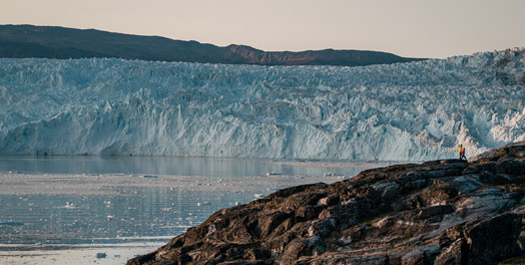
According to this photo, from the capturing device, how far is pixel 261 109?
40.5m

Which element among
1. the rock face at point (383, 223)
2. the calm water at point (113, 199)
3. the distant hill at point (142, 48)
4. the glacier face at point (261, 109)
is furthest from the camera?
the distant hill at point (142, 48)

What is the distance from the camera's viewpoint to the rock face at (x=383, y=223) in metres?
6.86

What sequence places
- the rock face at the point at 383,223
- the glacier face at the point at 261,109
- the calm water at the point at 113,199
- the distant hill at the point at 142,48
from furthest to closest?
1. the distant hill at the point at 142,48
2. the glacier face at the point at 261,109
3. the calm water at the point at 113,199
4. the rock face at the point at 383,223

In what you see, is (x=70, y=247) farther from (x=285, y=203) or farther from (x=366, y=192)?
(x=366, y=192)

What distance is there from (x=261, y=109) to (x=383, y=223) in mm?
32522

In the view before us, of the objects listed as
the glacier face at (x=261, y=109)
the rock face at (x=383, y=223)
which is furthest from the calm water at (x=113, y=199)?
the glacier face at (x=261, y=109)

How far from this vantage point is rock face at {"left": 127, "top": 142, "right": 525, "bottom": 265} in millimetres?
6863

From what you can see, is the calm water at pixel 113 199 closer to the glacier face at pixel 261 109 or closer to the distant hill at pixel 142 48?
Answer: the glacier face at pixel 261 109

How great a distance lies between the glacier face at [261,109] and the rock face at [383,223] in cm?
2649

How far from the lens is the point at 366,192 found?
897 cm

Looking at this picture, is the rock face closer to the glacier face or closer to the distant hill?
the glacier face

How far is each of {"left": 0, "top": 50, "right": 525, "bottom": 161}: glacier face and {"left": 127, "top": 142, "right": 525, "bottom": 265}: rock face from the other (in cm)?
2649

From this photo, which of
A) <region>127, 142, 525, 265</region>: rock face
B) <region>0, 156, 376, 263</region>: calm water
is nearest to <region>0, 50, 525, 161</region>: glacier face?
<region>0, 156, 376, 263</region>: calm water

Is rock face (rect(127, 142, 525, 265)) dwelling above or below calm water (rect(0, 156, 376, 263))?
above
